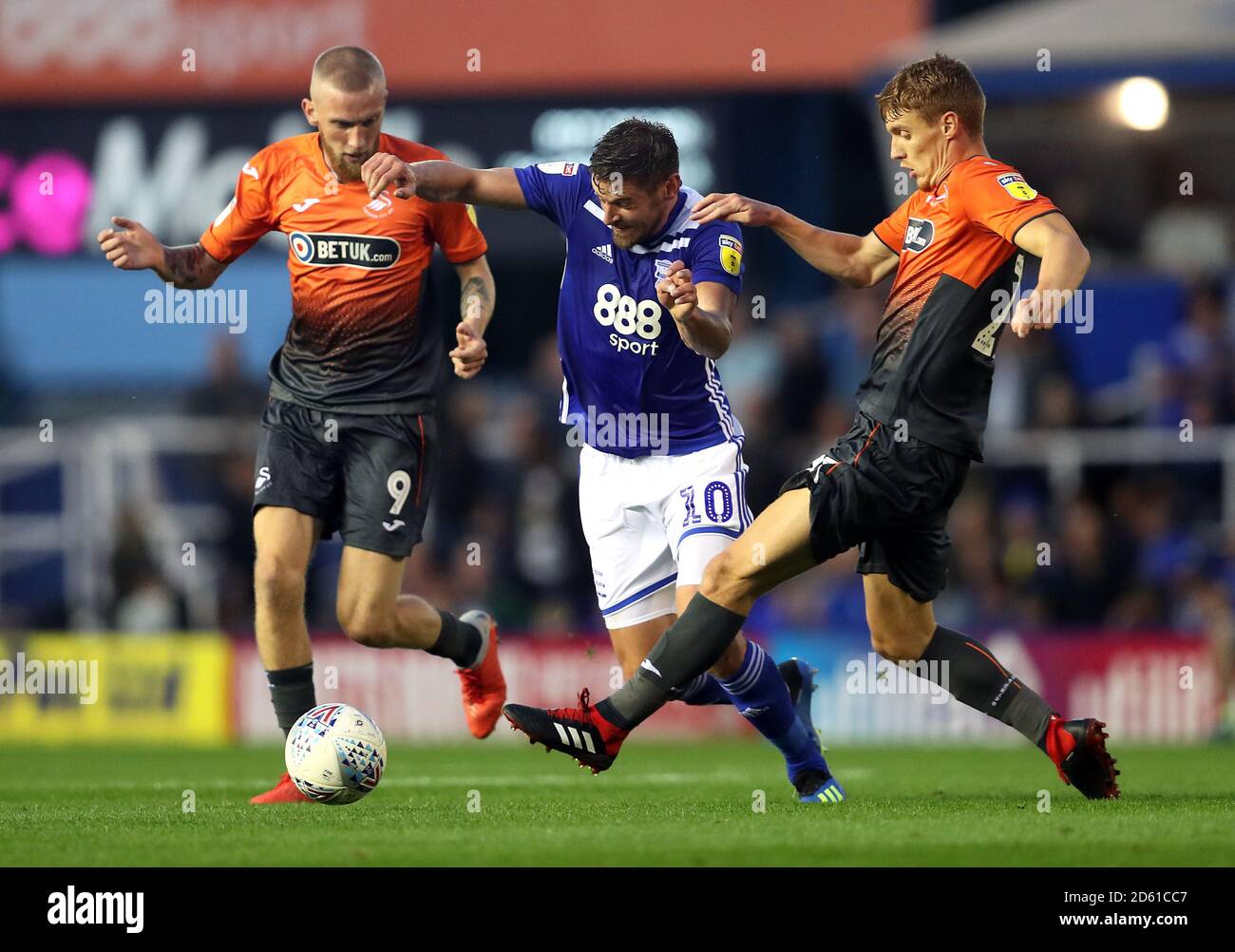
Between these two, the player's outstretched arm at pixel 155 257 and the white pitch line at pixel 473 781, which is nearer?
the player's outstretched arm at pixel 155 257

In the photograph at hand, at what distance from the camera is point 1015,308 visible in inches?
257

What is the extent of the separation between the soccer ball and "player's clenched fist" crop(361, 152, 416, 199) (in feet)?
6.60

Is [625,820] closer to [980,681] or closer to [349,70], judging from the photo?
[980,681]

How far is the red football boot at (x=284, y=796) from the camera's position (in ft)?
26.1

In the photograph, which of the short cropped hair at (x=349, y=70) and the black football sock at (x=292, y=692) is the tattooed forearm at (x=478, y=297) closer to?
the short cropped hair at (x=349, y=70)

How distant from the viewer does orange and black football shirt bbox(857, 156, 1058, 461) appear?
283 inches

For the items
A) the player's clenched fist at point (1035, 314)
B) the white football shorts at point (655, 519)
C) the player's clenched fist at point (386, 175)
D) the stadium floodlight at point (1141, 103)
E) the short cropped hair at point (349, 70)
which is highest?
the stadium floodlight at point (1141, 103)

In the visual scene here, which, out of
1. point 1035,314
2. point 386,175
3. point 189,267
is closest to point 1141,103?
point 189,267

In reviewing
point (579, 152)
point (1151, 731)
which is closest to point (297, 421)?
point (1151, 731)

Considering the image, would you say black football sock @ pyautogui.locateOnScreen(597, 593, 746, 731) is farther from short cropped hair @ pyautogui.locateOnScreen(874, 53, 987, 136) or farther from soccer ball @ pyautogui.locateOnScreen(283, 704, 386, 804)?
short cropped hair @ pyautogui.locateOnScreen(874, 53, 987, 136)

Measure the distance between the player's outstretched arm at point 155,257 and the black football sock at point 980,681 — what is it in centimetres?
349

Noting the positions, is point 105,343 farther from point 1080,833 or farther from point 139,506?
point 1080,833

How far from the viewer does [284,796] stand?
8008mm

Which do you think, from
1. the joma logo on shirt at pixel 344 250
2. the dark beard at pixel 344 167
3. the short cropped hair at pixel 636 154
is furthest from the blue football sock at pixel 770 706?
the dark beard at pixel 344 167
